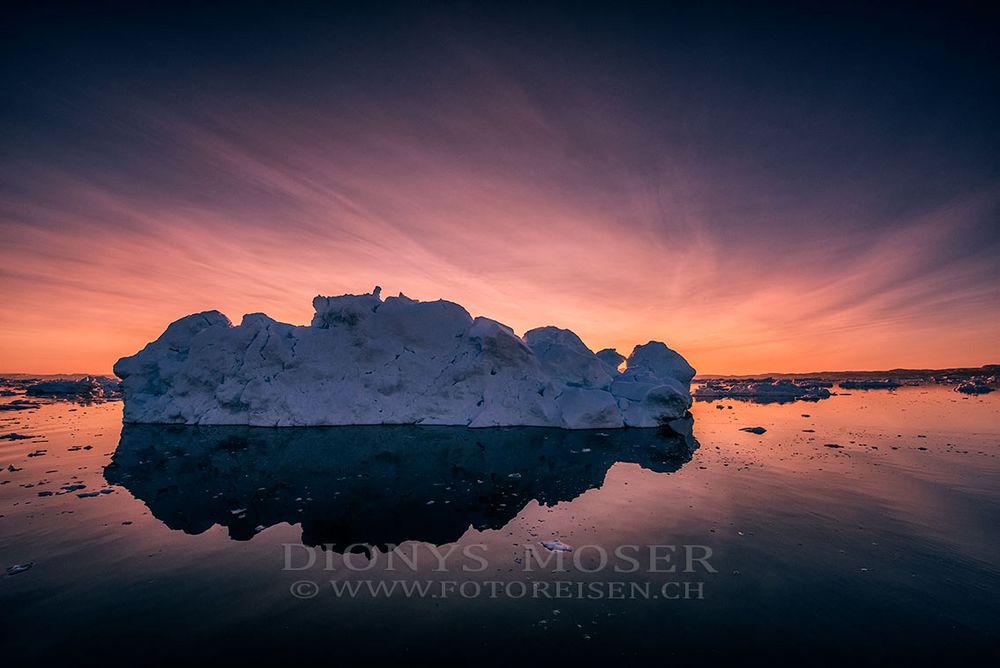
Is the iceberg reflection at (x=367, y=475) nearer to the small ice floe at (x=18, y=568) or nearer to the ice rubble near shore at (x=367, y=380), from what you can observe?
the small ice floe at (x=18, y=568)

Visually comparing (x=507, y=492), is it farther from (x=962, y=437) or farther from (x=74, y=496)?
(x=962, y=437)

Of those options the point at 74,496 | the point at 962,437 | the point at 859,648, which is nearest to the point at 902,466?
the point at 962,437

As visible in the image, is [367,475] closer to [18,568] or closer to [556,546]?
[18,568]

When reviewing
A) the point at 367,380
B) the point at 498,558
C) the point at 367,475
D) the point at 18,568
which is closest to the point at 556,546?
the point at 498,558

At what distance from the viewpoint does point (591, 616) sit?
4.56 m

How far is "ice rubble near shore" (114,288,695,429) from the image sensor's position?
2100cm

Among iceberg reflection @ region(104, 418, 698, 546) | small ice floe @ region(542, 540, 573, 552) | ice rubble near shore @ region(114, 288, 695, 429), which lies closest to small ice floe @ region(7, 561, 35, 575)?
iceberg reflection @ region(104, 418, 698, 546)

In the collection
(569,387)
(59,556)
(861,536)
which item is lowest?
(59,556)

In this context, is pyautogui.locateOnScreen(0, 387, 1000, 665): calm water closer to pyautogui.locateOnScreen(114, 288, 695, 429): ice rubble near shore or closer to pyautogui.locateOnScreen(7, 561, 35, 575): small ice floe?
pyautogui.locateOnScreen(7, 561, 35, 575): small ice floe

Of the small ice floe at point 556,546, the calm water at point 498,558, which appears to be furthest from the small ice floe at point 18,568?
the small ice floe at point 556,546

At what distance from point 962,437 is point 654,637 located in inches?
834

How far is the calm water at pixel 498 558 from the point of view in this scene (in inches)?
164

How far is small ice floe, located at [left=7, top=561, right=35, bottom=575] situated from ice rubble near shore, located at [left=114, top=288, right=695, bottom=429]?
15208 millimetres

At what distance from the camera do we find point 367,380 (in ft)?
70.8
